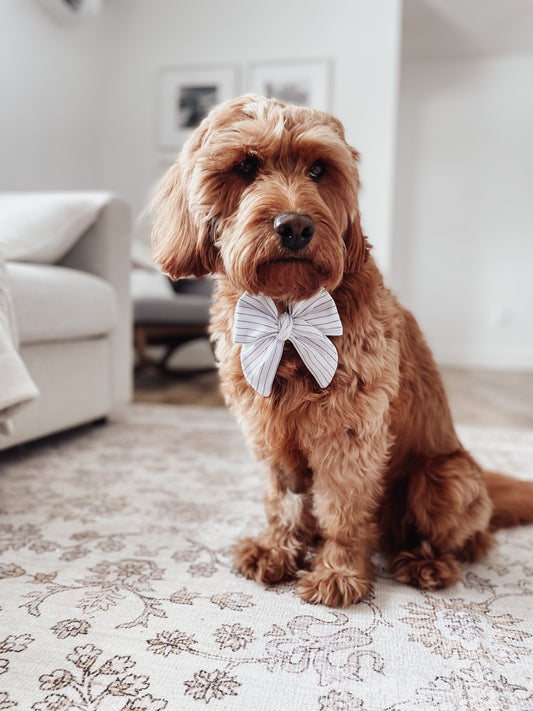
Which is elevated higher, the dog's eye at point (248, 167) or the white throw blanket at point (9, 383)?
the dog's eye at point (248, 167)

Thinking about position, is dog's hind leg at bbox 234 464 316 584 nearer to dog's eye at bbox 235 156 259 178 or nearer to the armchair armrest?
dog's eye at bbox 235 156 259 178

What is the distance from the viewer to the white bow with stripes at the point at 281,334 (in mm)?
1048

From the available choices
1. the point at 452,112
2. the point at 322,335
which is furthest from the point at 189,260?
the point at 452,112

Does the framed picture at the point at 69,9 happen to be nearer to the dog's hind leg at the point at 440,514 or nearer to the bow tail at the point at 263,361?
the bow tail at the point at 263,361

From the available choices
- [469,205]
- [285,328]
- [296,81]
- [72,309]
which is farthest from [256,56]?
[285,328]

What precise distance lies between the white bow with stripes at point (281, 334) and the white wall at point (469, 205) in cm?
555

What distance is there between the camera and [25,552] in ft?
4.24

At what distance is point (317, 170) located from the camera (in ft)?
3.35

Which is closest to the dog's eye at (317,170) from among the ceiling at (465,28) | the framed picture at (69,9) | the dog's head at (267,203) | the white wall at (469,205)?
the dog's head at (267,203)

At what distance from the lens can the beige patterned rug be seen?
83 cm

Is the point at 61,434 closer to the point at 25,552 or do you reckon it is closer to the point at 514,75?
the point at 25,552

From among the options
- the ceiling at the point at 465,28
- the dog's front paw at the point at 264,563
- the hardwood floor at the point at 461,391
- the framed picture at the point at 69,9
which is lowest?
the hardwood floor at the point at 461,391

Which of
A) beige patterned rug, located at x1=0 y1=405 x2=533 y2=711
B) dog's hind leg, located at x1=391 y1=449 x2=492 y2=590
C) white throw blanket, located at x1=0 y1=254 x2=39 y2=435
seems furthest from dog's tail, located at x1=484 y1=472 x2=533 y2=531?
white throw blanket, located at x1=0 y1=254 x2=39 y2=435

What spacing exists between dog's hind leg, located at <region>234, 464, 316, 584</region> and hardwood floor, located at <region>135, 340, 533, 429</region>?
6.35 ft
